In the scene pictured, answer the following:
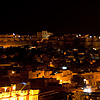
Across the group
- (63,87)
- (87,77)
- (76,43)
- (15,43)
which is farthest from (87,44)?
(63,87)

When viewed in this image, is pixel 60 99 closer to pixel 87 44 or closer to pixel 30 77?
pixel 30 77

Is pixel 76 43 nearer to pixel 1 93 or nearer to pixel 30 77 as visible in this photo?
pixel 30 77

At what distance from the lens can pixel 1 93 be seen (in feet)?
A: 6.31

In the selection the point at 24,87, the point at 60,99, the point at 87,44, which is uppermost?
the point at 87,44

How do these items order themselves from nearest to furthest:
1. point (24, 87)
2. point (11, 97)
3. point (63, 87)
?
point (11, 97)
point (24, 87)
point (63, 87)

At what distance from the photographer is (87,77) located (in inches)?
129

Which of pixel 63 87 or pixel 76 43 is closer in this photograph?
pixel 63 87

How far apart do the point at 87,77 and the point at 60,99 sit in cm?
107

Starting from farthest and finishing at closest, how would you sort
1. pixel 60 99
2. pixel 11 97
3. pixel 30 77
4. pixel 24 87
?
pixel 30 77 → pixel 60 99 → pixel 24 87 → pixel 11 97

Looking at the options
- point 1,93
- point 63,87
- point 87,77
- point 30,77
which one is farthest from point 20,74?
point 1,93

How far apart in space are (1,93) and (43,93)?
0.67 metres

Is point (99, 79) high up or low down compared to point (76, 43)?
down

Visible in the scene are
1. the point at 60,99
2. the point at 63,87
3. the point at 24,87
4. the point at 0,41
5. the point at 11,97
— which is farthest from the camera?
the point at 0,41

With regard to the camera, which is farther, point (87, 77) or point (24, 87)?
point (87, 77)
